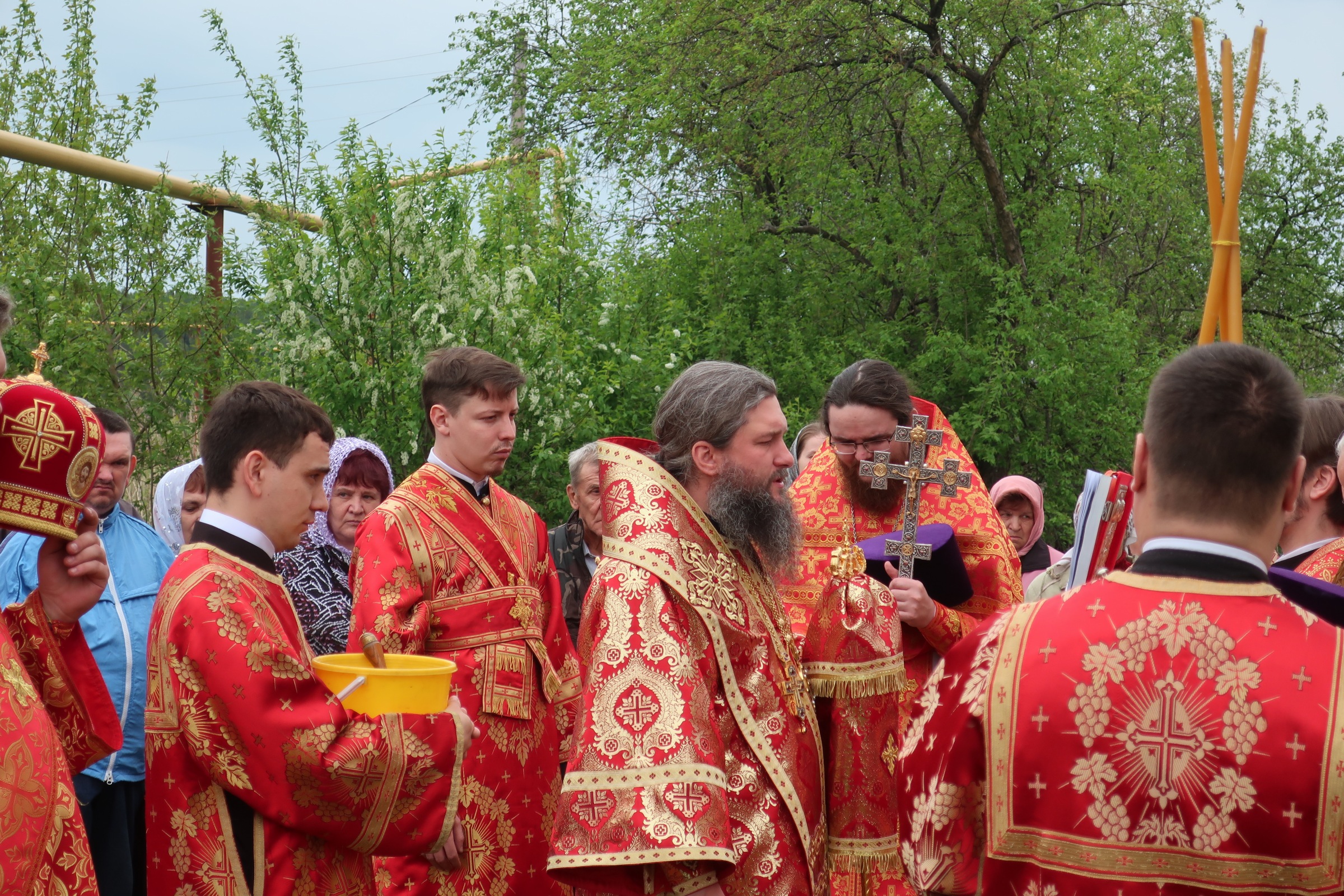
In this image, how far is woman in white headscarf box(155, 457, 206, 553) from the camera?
5547 millimetres

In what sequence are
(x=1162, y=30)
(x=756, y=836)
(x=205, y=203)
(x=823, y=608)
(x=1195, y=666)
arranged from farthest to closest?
1. (x=1162, y=30)
2. (x=205, y=203)
3. (x=823, y=608)
4. (x=756, y=836)
5. (x=1195, y=666)

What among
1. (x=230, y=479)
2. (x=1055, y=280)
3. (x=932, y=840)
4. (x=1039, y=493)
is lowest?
(x=932, y=840)

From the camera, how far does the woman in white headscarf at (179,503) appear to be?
555 centimetres

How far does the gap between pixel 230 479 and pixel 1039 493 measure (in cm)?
447

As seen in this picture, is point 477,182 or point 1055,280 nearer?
point 477,182

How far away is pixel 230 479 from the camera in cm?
323

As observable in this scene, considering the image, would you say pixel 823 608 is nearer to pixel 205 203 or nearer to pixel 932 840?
pixel 932 840

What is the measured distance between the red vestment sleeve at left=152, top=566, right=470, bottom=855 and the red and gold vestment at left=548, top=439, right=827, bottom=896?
428mm

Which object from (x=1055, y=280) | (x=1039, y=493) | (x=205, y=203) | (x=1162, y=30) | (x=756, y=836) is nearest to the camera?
(x=756, y=836)

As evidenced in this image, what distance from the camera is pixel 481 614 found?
4516 millimetres

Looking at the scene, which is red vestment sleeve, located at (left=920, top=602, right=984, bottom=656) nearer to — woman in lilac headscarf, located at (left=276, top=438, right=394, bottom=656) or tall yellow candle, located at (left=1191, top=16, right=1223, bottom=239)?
tall yellow candle, located at (left=1191, top=16, right=1223, bottom=239)

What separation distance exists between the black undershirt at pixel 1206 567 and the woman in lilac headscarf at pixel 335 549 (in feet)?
10.8

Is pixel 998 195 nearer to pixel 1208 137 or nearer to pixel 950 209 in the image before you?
pixel 950 209

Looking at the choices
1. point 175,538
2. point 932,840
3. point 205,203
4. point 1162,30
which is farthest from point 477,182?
point 1162,30
